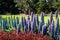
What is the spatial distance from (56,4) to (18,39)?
1912cm

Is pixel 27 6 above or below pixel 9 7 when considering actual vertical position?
above

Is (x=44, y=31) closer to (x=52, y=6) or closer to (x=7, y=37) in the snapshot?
(x=7, y=37)

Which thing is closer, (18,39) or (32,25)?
(18,39)

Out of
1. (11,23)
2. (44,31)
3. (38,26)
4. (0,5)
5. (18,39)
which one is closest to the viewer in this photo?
(18,39)

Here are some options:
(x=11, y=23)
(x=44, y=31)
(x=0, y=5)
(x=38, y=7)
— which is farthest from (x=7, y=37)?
(x=0, y=5)

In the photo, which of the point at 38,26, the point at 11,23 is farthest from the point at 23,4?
the point at 38,26

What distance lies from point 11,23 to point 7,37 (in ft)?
9.92

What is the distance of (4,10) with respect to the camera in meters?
29.0

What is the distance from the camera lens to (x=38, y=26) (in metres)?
7.89

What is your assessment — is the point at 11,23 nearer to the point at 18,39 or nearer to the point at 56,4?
the point at 18,39

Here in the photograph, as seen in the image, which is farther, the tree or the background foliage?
the tree

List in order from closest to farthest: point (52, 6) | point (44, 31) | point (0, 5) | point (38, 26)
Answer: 1. point (44, 31)
2. point (38, 26)
3. point (52, 6)
4. point (0, 5)

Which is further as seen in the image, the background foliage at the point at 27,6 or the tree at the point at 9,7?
the tree at the point at 9,7

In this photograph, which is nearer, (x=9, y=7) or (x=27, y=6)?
(x=27, y=6)
